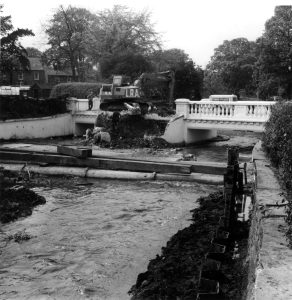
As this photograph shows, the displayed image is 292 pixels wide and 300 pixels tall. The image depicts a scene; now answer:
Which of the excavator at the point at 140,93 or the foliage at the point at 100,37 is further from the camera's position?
the foliage at the point at 100,37

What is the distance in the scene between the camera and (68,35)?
4934cm

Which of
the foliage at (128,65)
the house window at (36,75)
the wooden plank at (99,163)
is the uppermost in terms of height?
the house window at (36,75)

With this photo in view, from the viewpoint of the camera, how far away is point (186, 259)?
697 cm

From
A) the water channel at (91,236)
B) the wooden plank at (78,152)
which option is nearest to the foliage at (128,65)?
the wooden plank at (78,152)

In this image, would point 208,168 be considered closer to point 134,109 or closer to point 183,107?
point 183,107

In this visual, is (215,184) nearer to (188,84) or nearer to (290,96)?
(188,84)

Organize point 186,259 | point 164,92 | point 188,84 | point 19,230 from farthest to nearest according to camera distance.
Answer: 1. point 188,84
2. point 164,92
3. point 19,230
4. point 186,259

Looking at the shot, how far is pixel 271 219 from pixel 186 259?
199cm

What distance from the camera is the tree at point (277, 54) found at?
114ft

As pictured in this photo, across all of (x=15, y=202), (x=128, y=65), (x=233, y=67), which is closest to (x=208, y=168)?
(x=15, y=202)

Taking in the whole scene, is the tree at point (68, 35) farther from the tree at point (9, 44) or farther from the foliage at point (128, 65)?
the tree at point (9, 44)

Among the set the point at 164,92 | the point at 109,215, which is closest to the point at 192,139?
the point at 164,92

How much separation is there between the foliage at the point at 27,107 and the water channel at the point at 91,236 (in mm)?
13219

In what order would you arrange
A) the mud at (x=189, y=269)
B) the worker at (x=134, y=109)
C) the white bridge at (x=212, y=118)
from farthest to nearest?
the worker at (x=134, y=109) < the white bridge at (x=212, y=118) < the mud at (x=189, y=269)
